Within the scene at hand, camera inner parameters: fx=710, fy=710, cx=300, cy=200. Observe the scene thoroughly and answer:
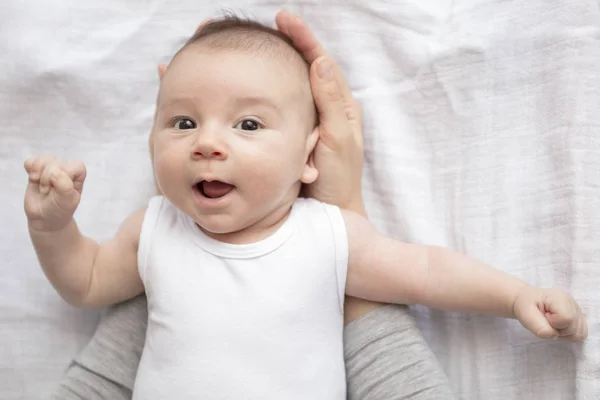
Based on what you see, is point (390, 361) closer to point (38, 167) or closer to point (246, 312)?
point (246, 312)

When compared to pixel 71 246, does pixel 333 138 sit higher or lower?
higher

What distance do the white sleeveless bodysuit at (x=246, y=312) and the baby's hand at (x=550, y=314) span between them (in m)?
0.29

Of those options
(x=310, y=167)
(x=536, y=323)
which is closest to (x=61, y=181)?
(x=310, y=167)

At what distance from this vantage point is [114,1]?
147 centimetres

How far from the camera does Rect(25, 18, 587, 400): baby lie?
109cm

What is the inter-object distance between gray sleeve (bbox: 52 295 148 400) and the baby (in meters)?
0.08

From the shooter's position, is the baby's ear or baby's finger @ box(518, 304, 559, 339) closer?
baby's finger @ box(518, 304, 559, 339)

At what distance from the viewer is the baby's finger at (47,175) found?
1.06m

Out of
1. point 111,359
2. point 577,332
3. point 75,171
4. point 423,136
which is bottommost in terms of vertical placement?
point 111,359

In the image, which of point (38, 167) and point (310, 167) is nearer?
point (38, 167)

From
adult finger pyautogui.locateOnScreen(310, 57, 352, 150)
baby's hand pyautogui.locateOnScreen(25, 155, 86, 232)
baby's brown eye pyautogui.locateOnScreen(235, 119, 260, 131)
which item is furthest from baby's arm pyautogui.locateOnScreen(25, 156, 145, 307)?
adult finger pyautogui.locateOnScreen(310, 57, 352, 150)

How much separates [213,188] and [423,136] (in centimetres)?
44

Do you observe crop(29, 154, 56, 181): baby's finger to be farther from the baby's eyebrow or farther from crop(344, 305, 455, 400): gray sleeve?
crop(344, 305, 455, 400): gray sleeve

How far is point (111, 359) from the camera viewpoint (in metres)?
1.24
